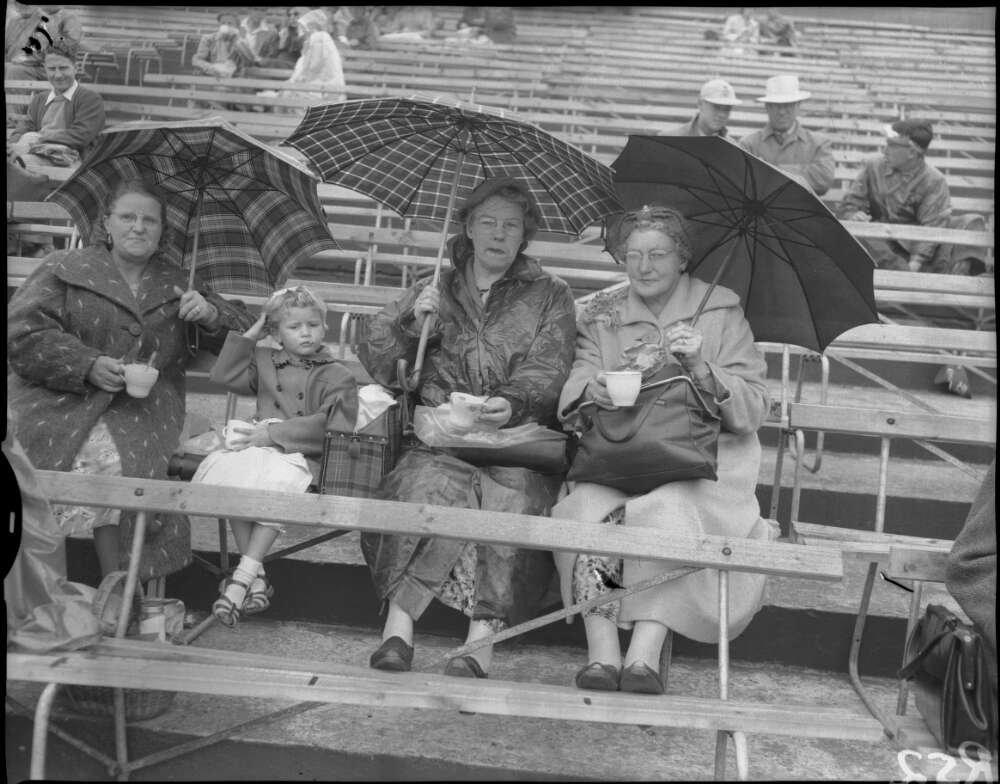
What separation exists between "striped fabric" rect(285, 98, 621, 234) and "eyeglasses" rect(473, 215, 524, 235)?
155 mm

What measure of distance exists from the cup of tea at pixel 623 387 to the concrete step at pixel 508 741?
33.2 inches

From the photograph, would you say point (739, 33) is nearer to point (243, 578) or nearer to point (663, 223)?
point (663, 223)

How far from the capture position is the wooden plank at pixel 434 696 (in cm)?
249

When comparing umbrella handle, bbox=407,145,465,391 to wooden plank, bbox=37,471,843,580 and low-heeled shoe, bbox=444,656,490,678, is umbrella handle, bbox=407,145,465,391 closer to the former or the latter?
wooden plank, bbox=37,471,843,580

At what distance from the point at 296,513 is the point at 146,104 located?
6271mm

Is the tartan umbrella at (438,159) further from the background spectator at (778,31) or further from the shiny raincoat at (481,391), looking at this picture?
the background spectator at (778,31)

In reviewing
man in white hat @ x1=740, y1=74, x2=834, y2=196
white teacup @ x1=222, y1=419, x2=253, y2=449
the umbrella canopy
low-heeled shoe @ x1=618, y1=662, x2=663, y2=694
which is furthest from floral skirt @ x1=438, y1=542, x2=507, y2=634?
man in white hat @ x1=740, y1=74, x2=834, y2=196

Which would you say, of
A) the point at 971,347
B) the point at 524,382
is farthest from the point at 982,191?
the point at 524,382

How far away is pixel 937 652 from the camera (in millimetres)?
2520

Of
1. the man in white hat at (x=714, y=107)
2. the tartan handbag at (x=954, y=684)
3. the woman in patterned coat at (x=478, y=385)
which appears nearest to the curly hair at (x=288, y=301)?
the woman in patterned coat at (x=478, y=385)

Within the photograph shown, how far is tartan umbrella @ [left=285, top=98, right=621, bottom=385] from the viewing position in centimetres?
338

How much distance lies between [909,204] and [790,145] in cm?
73

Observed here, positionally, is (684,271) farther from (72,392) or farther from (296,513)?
(72,392)

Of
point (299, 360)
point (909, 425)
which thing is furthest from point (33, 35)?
point (909, 425)
